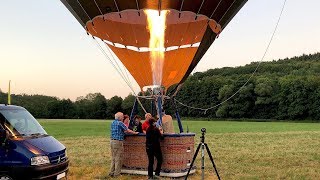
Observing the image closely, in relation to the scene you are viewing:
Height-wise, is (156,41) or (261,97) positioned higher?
(261,97)

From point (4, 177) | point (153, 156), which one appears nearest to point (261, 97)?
point (153, 156)

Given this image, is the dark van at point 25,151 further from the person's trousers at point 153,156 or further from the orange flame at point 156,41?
the orange flame at point 156,41

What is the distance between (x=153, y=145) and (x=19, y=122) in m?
3.08

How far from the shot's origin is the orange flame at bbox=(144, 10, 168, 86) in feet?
35.6

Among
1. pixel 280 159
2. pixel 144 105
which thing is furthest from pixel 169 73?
pixel 280 159

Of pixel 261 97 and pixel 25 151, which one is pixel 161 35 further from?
pixel 261 97

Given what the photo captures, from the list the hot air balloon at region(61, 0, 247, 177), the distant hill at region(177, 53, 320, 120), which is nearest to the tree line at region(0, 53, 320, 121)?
the distant hill at region(177, 53, 320, 120)

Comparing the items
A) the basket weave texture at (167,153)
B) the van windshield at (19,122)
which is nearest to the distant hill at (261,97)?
the basket weave texture at (167,153)

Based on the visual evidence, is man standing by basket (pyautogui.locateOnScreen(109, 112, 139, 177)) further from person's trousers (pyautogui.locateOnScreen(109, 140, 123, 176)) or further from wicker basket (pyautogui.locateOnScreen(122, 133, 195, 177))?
wicker basket (pyautogui.locateOnScreen(122, 133, 195, 177))

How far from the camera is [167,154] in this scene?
35.8ft

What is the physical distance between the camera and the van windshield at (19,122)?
8.55 m

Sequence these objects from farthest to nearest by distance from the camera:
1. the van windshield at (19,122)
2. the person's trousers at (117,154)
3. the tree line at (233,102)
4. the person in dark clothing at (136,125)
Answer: the tree line at (233,102), the person in dark clothing at (136,125), the person's trousers at (117,154), the van windshield at (19,122)

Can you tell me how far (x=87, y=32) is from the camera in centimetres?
1177

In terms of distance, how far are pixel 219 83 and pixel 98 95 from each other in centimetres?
3069
